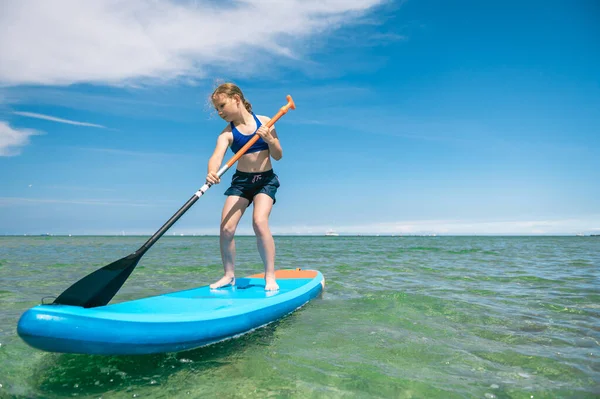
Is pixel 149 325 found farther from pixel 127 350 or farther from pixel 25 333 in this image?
pixel 25 333

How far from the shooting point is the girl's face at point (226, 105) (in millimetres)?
4523

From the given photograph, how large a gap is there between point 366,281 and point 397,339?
3.71m

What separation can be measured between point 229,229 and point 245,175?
66 cm

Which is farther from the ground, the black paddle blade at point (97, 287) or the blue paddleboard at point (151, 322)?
the black paddle blade at point (97, 287)

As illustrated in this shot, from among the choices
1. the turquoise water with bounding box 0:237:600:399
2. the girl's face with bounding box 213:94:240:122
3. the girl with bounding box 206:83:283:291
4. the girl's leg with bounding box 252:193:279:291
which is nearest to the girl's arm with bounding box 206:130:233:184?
the girl with bounding box 206:83:283:291

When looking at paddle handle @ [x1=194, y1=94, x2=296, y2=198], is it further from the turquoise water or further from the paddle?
the turquoise water

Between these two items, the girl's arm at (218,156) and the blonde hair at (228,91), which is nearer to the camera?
the girl's arm at (218,156)

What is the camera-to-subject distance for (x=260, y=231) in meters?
4.52

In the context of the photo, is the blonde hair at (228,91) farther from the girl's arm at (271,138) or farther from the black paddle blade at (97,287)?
the black paddle blade at (97,287)

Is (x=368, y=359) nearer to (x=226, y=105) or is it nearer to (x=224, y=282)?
(x=224, y=282)

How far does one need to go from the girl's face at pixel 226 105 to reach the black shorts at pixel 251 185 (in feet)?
2.21

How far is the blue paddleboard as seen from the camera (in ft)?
7.84

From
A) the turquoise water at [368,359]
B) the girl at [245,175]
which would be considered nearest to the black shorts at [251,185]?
the girl at [245,175]

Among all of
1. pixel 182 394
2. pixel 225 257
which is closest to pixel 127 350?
pixel 182 394
